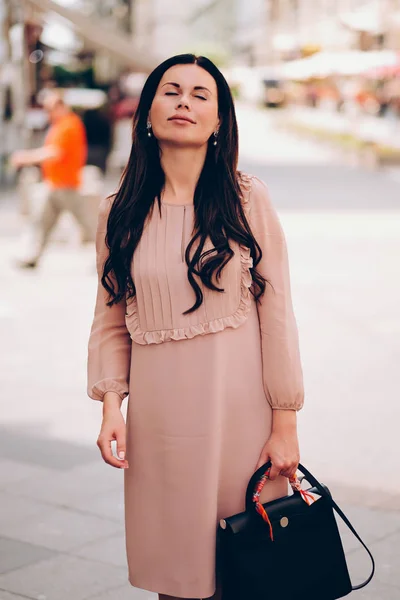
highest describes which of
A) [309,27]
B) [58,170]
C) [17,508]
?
[309,27]

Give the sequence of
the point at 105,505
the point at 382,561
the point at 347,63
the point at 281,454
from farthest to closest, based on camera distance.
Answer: the point at 347,63
the point at 105,505
the point at 382,561
the point at 281,454

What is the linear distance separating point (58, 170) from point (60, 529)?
7.63 m

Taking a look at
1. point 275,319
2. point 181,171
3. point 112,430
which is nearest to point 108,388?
point 112,430

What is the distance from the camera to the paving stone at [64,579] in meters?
3.79

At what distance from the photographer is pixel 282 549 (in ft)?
8.43

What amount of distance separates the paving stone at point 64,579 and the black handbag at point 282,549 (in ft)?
4.17

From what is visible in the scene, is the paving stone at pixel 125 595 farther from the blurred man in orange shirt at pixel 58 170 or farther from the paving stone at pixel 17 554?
the blurred man in orange shirt at pixel 58 170

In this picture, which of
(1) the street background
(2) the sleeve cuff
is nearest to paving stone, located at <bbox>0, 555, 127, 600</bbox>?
(1) the street background

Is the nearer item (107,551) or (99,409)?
(107,551)

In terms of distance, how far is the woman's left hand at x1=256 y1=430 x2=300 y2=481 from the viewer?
267cm

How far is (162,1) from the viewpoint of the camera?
93562mm

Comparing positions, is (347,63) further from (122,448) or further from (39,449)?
(122,448)

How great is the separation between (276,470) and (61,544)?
1797 mm

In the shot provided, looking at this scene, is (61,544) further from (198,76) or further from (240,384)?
(198,76)
